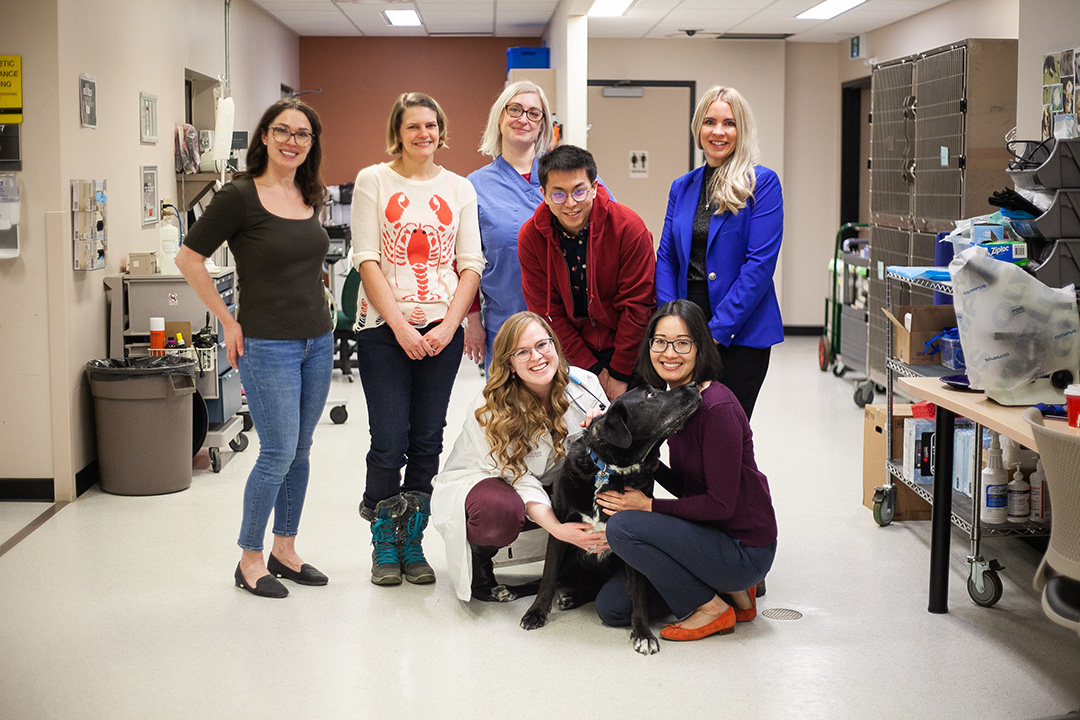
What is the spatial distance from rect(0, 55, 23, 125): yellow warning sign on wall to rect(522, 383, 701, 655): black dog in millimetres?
2746

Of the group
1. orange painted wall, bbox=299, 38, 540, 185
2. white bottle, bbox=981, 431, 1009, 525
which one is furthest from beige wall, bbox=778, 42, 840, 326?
white bottle, bbox=981, 431, 1009, 525

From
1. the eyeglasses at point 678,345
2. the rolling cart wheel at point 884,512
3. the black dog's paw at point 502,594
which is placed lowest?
the black dog's paw at point 502,594

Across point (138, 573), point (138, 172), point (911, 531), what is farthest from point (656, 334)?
point (138, 172)

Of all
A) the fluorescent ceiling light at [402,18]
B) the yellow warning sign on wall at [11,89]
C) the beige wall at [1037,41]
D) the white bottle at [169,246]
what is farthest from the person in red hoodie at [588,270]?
the fluorescent ceiling light at [402,18]

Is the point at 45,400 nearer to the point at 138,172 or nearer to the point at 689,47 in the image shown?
the point at 138,172

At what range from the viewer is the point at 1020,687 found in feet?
8.77

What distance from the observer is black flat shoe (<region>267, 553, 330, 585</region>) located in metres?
3.45

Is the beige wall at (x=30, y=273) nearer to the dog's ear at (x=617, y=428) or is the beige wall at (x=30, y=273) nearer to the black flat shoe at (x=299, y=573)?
the black flat shoe at (x=299, y=573)

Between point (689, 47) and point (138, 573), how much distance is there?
7.32 metres

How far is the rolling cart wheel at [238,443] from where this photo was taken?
208 inches

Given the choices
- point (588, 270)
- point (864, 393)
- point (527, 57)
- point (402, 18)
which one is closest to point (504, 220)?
point (588, 270)

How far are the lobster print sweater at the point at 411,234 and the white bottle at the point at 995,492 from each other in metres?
1.79

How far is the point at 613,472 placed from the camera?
294cm

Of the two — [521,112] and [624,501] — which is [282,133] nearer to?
[521,112]
